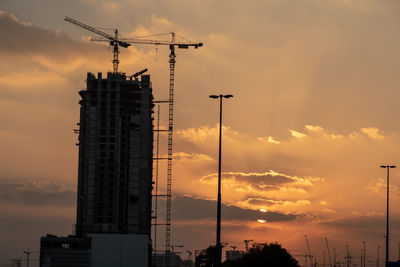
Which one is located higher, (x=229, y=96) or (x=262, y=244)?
(x=229, y=96)

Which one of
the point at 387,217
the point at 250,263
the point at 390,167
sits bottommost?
the point at 250,263

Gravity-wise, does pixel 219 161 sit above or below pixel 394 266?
above

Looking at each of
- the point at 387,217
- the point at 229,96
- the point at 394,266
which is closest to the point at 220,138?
the point at 229,96

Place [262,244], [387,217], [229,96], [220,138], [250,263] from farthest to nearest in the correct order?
[262,244] < [250,263] < [387,217] < [229,96] < [220,138]

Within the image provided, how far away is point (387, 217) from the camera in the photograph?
5477 inches

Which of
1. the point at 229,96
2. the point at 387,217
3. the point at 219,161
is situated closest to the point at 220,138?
the point at 219,161

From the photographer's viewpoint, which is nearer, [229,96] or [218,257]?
[218,257]

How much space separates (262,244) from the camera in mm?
160125

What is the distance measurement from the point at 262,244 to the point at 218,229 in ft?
292

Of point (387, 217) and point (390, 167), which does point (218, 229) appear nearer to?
point (387, 217)

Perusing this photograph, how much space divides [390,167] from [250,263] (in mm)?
33823

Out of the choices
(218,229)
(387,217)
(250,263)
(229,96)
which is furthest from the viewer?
(250,263)

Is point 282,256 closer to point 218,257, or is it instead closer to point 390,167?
point 390,167

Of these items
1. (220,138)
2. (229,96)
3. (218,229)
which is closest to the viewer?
(218,229)
